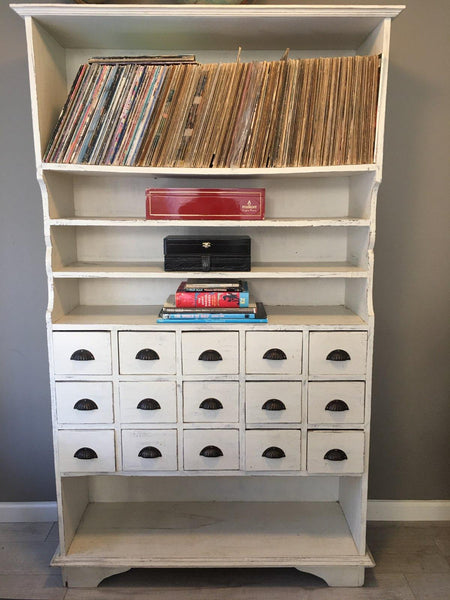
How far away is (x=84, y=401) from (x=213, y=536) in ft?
2.44

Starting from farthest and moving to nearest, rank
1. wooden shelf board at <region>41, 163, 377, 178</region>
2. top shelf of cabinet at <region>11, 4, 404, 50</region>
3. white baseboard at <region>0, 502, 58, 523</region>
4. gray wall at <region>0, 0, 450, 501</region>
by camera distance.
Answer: white baseboard at <region>0, 502, 58, 523</region>, gray wall at <region>0, 0, 450, 501</region>, wooden shelf board at <region>41, 163, 377, 178</region>, top shelf of cabinet at <region>11, 4, 404, 50</region>

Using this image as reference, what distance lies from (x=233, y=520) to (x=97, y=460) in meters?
0.65

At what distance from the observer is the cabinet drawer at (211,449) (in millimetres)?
1931

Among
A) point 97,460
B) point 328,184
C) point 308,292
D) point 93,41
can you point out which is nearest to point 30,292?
point 97,460

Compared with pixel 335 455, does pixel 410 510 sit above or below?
below

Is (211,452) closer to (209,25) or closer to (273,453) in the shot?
(273,453)

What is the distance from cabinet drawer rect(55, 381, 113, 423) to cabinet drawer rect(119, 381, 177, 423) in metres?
0.05

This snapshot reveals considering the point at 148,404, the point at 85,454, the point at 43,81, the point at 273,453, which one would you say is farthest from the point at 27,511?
the point at 43,81

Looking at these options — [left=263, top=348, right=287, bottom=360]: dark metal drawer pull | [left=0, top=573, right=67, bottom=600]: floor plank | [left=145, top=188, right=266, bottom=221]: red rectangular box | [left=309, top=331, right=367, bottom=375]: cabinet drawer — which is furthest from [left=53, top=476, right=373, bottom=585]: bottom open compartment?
[left=145, top=188, right=266, bottom=221]: red rectangular box

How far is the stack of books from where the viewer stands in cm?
188

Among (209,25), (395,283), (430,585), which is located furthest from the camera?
(395,283)

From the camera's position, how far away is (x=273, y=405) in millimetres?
1898

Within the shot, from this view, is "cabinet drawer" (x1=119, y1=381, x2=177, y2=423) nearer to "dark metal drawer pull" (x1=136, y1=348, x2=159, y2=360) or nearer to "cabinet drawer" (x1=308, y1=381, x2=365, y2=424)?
"dark metal drawer pull" (x1=136, y1=348, x2=159, y2=360)

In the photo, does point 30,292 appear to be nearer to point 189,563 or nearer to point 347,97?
point 189,563
